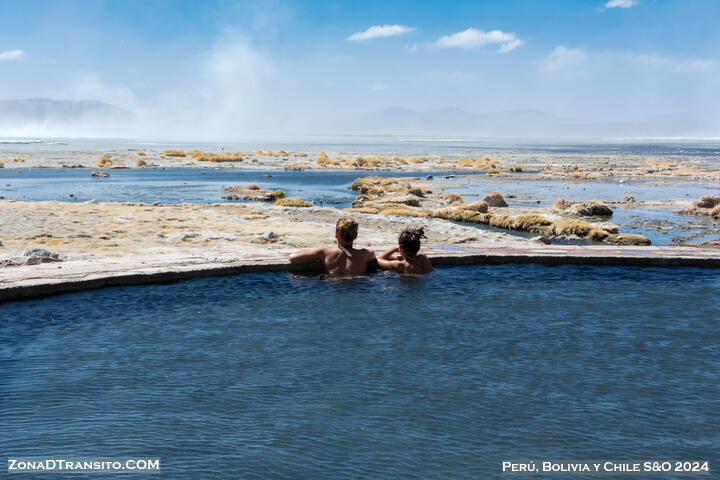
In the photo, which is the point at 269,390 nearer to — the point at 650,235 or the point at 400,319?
the point at 400,319

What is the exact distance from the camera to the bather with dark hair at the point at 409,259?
8.74 meters

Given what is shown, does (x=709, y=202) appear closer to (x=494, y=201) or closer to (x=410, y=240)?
(x=494, y=201)

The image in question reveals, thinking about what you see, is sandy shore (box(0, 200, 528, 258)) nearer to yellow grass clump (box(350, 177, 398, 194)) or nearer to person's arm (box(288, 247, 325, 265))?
person's arm (box(288, 247, 325, 265))

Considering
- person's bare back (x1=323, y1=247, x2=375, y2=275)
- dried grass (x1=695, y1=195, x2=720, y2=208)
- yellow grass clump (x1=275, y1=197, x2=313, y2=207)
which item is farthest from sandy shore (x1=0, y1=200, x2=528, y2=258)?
dried grass (x1=695, y1=195, x2=720, y2=208)

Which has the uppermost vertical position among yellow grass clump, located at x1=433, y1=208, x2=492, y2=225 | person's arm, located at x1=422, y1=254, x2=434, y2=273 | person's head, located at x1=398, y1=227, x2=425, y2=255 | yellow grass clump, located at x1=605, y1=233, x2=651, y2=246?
person's head, located at x1=398, y1=227, x2=425, y2=255

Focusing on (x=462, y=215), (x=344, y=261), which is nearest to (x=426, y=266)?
(x=344, y=261)

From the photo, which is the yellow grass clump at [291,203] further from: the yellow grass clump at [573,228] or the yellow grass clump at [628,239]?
the yellow grass clump at [628,239]

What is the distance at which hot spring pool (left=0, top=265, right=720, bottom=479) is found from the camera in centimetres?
412

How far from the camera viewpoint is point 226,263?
870 cm

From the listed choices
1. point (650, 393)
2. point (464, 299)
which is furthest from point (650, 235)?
point (650, 393)

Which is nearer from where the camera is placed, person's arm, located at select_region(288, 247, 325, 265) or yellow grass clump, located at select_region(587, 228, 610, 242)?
person's arm, located at select_region(288, 247, 325, 265)

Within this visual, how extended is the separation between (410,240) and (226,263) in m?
2.38

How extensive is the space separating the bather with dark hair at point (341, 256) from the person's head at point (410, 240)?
0.52 m

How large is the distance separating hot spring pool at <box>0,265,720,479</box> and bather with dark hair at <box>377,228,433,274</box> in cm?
62
